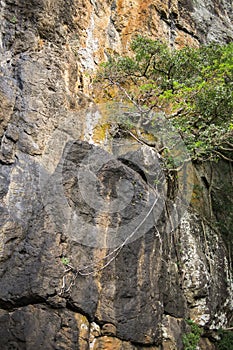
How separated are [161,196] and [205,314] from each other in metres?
2.64

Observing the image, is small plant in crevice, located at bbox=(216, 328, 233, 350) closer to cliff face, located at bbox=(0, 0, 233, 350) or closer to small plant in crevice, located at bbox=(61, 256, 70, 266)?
cliff face, located at bbox=(0, 0, 233, 350)

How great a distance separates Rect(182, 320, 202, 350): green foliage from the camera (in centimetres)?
702

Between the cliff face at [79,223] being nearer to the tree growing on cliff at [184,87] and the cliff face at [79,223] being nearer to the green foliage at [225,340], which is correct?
the green foliage at [225,340]

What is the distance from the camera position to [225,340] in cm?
787

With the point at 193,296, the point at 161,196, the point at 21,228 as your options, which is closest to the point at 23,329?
the point at 21,228

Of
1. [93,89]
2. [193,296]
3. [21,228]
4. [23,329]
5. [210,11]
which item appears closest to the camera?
[23,329]

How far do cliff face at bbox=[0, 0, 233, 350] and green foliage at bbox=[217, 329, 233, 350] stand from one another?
0.24 m

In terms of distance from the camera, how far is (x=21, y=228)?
5.68 metres

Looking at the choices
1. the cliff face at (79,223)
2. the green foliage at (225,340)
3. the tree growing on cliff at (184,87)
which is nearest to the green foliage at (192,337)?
the cliff face at (79,223)

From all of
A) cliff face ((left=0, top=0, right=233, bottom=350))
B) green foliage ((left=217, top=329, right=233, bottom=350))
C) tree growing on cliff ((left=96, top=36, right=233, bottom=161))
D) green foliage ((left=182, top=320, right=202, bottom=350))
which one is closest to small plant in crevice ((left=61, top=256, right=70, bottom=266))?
cliff face ((left=0, top=0, right=233, bottom=350))

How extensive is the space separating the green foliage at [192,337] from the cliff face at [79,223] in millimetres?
151

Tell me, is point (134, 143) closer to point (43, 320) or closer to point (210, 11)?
point (43, 320)

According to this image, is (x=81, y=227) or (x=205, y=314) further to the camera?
(x=205, y=314)

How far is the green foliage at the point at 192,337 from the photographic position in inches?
277
